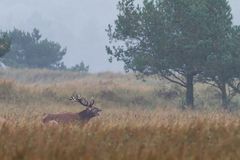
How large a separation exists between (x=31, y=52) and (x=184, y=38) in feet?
156

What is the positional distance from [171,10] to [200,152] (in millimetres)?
22176

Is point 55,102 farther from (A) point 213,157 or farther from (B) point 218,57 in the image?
(A) point 213,157

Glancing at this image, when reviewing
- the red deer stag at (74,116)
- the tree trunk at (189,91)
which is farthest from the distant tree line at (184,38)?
the red deer stag at (74,116)

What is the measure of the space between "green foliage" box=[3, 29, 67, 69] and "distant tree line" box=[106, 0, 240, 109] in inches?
1718

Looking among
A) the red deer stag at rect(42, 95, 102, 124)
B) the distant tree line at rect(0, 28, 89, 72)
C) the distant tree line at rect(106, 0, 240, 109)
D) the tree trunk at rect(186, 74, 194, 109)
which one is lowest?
the red deer stag at rect(42, 95, 102, 124)

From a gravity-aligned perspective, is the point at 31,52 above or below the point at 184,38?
above

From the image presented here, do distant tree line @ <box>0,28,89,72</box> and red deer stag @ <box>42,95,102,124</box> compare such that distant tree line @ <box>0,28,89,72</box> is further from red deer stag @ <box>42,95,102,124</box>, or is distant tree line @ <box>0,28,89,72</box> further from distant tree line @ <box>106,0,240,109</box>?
red deer stag @ <box>42,95,102,124</box>

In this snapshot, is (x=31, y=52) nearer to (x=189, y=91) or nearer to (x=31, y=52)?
(x=31, y=52)

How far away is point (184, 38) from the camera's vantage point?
28844mm

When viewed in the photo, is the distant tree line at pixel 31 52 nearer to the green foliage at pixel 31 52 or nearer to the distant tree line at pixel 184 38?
the green foliage at pixel 31 52

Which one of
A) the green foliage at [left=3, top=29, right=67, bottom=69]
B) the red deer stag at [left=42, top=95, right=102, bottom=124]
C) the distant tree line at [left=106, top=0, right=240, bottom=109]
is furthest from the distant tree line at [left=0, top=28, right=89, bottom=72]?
the red deer stag at [left=42, top=95, right=102, bottom=124]

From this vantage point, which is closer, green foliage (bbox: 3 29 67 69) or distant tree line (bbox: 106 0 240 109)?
distant tree line (bbox: 106 0 240 109)

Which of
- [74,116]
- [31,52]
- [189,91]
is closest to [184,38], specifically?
[189,91]

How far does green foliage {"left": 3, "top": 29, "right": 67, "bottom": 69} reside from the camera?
73.9 metres
